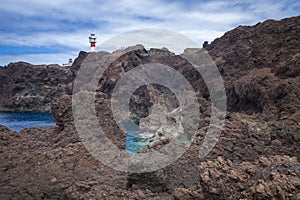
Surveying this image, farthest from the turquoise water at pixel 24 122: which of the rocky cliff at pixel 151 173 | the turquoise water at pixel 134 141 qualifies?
the rocky cliff at pixel 151 173

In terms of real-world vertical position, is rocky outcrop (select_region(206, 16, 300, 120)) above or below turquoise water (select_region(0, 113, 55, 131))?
above

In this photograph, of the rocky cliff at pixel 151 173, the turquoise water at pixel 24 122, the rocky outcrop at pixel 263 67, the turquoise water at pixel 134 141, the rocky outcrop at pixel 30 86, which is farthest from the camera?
the rocky outcrop at pixel 30 86

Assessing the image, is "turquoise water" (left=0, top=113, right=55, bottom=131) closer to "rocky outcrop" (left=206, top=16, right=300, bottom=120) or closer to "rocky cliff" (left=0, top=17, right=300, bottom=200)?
"rocky outcrop" (left=206, top=16, right=300, bottom=120)

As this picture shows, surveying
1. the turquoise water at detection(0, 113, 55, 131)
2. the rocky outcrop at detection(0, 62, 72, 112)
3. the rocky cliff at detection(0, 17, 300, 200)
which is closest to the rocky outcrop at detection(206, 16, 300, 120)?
the rocky cliff at detection(0, 17, 300, 200)

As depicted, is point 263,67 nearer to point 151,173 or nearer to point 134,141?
point 134,141

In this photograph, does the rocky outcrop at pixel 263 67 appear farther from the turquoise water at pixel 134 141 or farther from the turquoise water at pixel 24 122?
the turquoise water at pixel 24 122

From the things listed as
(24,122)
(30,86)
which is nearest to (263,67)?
(24,122)

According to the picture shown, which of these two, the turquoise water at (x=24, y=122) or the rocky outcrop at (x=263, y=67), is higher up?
the rocky outcrop at (x=263, y=67)

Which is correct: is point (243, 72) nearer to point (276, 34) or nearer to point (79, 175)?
point (276, 34)

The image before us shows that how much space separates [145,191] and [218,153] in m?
2.43

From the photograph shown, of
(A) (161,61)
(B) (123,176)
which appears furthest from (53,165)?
(A) (161,61)

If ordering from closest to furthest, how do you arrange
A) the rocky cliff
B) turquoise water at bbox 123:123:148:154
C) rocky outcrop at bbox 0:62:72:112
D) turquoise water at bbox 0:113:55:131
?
the rocky cliff → turquoise water at bbox 123:123:148:154 → turquoise water at bbox 0:113:55:131 → rocky outcrop at bbox 0:62:72:112

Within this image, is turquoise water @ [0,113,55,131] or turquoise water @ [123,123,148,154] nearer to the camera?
turquoise water @ [123,123,148,154]

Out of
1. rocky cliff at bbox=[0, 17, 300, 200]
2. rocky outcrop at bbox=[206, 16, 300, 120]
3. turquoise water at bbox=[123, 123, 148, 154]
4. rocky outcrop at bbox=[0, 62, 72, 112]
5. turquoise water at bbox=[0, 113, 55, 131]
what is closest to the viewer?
rocky cliff at bbox=[0, 17, 300, 200]
